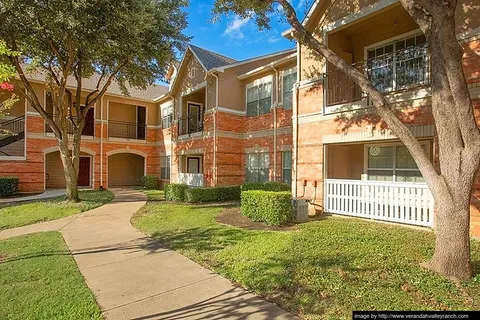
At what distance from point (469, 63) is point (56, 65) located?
17.1 m

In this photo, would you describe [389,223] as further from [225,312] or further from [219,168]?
[219,168]

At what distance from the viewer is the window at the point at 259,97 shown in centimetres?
1499

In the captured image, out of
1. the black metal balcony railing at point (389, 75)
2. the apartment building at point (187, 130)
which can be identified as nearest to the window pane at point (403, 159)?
the black metal balcony railing at point (389, 75)

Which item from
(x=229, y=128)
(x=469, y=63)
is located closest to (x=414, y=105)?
(x=469, y=63)

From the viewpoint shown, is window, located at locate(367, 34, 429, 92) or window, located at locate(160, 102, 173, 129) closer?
window, located at locate(367, 34, 429, 92)

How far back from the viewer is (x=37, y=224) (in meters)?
9.44

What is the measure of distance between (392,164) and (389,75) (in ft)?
9.73

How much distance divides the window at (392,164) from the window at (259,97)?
6.44 m

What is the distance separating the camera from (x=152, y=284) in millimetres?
4559

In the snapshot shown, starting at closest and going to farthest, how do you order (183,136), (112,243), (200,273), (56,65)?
(200,273) → (112,243) → (56,65) → (183,136)

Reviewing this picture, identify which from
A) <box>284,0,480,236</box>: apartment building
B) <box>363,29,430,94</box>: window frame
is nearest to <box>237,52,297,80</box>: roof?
<box>284,0,480,236</box>: apartment building

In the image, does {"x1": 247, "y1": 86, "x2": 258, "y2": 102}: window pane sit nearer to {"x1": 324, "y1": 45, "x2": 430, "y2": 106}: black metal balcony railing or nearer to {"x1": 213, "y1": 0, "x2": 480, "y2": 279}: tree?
{"x1": 324, "y1": 45, "x2": 430, "y2": 106}: black metal balcony railing

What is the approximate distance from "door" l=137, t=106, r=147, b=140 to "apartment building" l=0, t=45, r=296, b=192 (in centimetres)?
8

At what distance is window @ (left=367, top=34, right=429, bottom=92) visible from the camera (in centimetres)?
785
